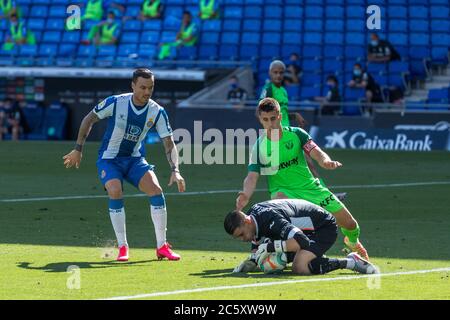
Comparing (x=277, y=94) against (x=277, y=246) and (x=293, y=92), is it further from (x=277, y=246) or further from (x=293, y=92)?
(x=293, y=92)

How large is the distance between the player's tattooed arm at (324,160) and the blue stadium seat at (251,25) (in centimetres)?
3002

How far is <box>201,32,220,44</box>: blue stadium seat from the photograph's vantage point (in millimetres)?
42000

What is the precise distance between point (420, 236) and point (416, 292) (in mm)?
4877

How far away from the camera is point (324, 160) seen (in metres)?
11.8

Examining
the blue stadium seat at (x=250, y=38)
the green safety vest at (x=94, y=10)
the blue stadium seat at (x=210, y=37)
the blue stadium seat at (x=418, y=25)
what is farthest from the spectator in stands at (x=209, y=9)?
the blue stadium seat at (x=418, y=25)

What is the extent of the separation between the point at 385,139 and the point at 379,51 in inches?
200

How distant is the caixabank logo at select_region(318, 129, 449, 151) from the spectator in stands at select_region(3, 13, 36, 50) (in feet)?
46.2

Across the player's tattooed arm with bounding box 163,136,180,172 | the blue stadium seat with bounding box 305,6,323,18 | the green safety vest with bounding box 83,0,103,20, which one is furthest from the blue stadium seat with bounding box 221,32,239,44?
the player's tattooed arm with bounding box 163,136,180,172

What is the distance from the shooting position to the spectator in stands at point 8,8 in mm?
44500

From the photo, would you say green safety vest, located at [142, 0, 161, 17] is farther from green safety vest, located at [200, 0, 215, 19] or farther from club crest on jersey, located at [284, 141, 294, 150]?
club crest on jersey, located at [284, 141, 294, 150]

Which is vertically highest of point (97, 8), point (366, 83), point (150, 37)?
point (97, 8)

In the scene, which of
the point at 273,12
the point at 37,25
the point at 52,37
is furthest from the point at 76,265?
the point at 37,25
